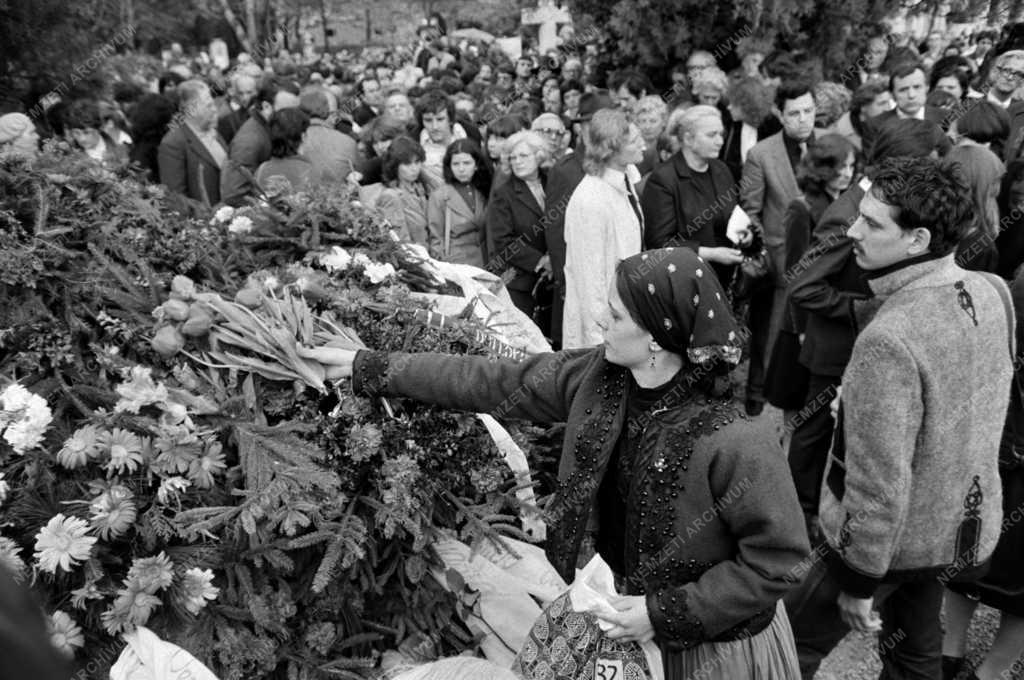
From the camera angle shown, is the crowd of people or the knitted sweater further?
the knitted sweater

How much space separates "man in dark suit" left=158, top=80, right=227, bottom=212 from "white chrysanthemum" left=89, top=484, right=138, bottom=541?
4.82 metres

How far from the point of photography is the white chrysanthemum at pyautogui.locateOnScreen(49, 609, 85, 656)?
2.20 metres

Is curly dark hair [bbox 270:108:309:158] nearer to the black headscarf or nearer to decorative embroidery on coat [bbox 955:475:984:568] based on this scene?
the black headscarf

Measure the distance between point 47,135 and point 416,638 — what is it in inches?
158

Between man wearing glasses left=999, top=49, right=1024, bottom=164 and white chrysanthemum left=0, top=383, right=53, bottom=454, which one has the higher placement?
man wearing glasses left=999, top=49, right=1024, bottom=164

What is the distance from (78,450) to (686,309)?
1.65m

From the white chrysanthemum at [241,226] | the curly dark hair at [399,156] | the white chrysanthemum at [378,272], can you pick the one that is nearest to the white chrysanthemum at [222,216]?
the white chrysanthemum at [241,226]

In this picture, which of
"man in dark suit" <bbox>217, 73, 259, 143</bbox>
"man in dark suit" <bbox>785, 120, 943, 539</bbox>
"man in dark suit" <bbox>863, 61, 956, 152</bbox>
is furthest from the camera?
"man in dark suit" <bbox>217, 73, 259, 143</bbox>

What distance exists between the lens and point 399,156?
523cm

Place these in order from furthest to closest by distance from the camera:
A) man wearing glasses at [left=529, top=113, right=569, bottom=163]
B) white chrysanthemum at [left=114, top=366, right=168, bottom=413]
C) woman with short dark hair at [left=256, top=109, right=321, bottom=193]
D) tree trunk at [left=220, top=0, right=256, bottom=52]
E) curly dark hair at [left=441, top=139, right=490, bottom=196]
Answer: tree trunk at [left=220, top=0, right=256, bottom=52] < man wearing glasses at [left=529, top=113, right=569, bottom=163] < curly dark hair at [left=441, top=139, right=490, bottom=196] < woman with short dark hair at [left=256, top=109, right=321, bottom=193] < white chrysanthemum at [left=114, top=366, right=168, bottom=413]

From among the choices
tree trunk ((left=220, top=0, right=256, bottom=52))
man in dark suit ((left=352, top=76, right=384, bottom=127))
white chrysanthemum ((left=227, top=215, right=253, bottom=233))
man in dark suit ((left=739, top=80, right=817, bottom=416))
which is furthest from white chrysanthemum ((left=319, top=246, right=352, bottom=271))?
tree trunk ((left=220, top=0, right=256, bottom=52))

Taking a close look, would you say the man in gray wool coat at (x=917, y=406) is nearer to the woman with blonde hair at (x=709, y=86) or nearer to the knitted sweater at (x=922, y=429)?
the knitted sweater at (x=922, y=429)

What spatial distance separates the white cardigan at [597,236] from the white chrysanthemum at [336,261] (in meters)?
1.81

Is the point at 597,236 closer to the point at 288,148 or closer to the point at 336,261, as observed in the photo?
the point at 336,261
